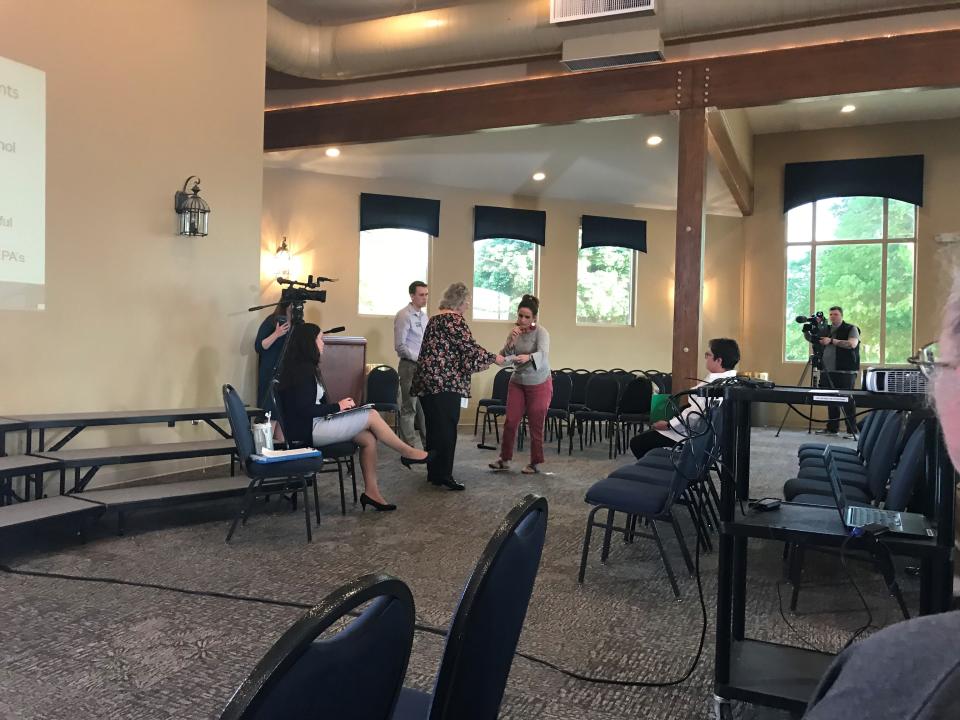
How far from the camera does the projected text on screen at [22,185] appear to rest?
3850mm

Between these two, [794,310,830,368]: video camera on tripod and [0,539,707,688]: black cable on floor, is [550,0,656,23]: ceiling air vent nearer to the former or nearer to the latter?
[0,539,707,688]: black cable on floor

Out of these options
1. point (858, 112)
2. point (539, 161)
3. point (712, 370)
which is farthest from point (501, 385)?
point (858, 112)

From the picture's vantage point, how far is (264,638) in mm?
2459

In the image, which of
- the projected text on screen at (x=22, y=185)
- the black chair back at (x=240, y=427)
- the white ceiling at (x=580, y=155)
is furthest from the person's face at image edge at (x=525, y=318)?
the projected text on screen at (x=22, y=185)

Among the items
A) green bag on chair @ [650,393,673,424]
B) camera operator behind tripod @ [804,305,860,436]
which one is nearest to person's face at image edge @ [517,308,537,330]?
green bag on chair @ [650,393,673,424]

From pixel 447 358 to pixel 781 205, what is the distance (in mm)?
7488

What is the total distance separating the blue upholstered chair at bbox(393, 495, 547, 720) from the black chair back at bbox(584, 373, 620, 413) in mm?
6012

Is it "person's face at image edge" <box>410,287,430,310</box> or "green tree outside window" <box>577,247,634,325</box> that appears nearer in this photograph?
"person's face at image edge" <box>410,287,430,310</box>

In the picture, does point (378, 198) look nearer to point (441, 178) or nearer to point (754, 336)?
point (441, 178)

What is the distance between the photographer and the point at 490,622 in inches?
38.9

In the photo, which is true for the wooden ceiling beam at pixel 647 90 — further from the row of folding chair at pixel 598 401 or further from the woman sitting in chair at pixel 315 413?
the woman sitting in chair at pixel 315 413

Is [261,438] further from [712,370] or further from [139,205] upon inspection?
[712,370]

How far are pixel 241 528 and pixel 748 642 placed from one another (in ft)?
8.98

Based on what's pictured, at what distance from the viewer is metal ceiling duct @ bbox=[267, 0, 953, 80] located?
16.8 feet
